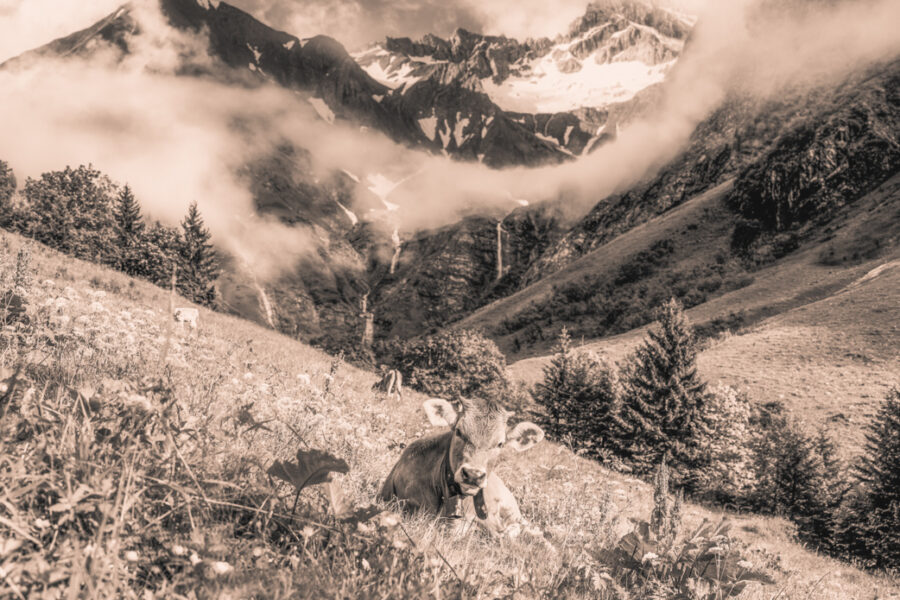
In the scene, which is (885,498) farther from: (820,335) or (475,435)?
(820,335)

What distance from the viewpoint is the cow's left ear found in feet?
16.6

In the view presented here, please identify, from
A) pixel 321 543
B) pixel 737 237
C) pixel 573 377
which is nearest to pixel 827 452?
pixel 573 377

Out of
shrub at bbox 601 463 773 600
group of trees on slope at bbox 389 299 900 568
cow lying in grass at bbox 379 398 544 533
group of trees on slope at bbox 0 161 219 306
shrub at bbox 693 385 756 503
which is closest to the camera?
shrub at bbox 601 463 773 600

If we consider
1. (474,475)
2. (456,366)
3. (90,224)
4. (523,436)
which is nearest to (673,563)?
(474,475)

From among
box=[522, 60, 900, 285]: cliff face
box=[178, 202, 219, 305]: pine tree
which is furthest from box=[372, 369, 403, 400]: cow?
box=[522, 60, 900, 285]: cliff face

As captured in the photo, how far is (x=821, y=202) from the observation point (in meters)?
118

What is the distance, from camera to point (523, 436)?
5.12 meters

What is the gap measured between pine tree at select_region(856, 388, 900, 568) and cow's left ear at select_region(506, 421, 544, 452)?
24.6m

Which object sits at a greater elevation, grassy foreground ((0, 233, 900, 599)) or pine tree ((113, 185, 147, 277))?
pine tree ((113, 185, 147, 277))

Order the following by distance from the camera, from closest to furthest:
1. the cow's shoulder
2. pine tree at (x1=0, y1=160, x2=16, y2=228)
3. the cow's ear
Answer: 1. the cow's ear
2. the cow's shoulder
3. pine tree at (x1=0, y1=160, x2=16, y2=228)

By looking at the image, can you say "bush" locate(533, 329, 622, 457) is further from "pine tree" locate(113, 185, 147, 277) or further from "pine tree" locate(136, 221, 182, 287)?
"pine tree" locate(113, 185, 147, 277)

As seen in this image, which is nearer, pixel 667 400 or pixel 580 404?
pixel 667 400

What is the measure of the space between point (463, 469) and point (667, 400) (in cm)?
3761

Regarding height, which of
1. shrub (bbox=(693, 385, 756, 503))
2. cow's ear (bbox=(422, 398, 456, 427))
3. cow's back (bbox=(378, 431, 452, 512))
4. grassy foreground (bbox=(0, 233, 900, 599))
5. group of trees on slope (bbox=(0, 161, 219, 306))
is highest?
group of trees on slope (bbox=(0, 161, 219, 306))
